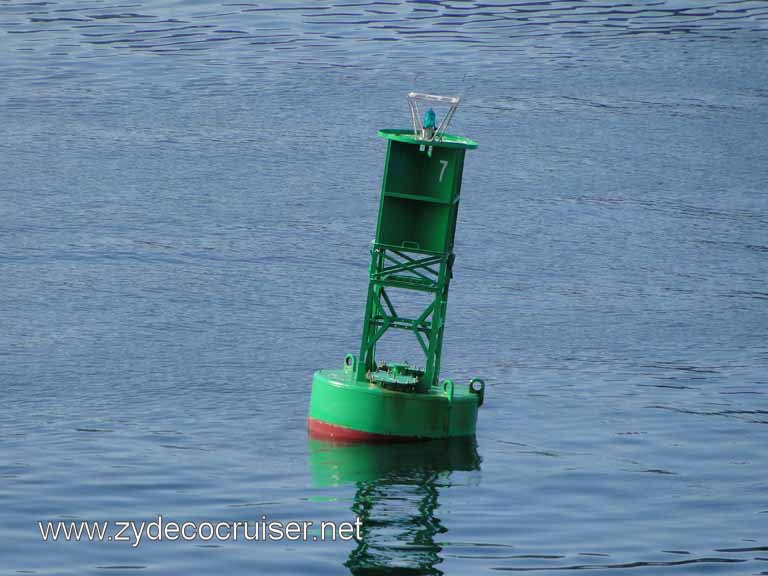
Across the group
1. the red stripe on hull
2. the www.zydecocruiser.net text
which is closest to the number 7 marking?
the red stripe on hull

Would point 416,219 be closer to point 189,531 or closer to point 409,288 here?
point 409,288

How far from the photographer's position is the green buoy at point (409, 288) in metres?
32.6

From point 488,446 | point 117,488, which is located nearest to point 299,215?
point 488,446

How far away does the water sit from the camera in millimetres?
29922

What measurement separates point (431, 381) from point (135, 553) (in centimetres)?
900

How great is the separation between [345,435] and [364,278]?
18.0m

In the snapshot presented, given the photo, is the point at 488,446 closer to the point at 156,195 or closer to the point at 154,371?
the point at 154,371

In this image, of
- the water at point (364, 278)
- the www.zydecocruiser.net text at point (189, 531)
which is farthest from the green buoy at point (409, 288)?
the www.zydecocruiser.net text at point (189, 531)

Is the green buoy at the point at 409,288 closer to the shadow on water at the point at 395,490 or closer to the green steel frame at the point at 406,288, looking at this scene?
the green steel frame at the point at 406,288

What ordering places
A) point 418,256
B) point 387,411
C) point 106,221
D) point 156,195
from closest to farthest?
point 387,411
point 418,256
point 106,221
point 156,195

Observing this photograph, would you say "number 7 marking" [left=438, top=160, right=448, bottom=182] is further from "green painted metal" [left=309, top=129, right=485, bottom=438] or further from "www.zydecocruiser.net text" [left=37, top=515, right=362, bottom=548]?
"www.zydecocruiser.net text" [left=37, top=515, right=362, bottom=548]

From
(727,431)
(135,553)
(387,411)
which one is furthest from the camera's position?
(727,431)

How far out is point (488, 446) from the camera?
1366 inches

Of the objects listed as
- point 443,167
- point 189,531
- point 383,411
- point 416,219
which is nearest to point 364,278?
point 416,219
